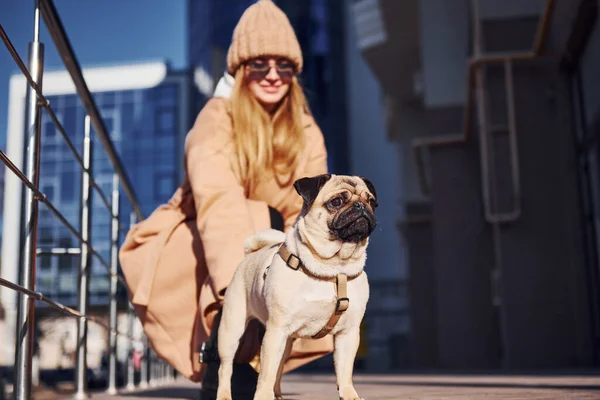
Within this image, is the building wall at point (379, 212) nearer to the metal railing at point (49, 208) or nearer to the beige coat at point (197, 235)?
the metal railing at point (49, 208)

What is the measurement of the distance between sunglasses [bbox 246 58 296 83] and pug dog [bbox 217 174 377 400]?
113 centimetres

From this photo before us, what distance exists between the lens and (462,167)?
10.8 meters

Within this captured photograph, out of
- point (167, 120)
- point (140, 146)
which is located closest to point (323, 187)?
point (140, 146)

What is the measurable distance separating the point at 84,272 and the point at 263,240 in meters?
1.37

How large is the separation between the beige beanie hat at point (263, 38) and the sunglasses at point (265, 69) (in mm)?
30

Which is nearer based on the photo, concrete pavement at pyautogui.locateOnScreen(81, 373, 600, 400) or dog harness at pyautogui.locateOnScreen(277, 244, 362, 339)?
dog harness at pyautogui.locateOnScreen(277, 244, 362, 339)

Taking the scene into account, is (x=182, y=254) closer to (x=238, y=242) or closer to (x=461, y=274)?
(x=238, y=242)

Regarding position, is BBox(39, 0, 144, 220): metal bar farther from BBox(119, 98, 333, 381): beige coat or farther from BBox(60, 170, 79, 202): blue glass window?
BBox(60, 170, 79, 202): blue glass window

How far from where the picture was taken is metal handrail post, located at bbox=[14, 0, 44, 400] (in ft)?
8.77

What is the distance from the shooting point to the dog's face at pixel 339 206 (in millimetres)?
2387

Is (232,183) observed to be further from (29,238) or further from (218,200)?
(29,238)

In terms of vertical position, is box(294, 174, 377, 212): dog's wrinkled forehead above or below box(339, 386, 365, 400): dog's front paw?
above

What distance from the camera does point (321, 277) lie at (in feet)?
8.02

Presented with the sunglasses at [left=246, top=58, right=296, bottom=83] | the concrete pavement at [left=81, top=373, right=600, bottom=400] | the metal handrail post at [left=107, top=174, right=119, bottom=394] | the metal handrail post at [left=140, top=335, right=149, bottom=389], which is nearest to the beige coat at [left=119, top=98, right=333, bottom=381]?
the sunglasses at [left=246, top=58, right=296, bottom=83]
